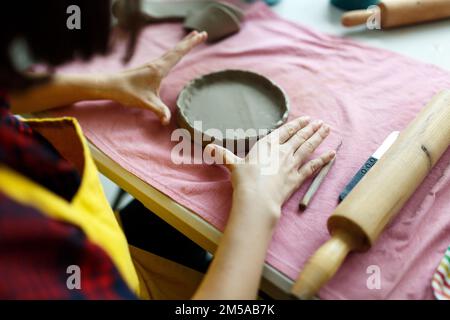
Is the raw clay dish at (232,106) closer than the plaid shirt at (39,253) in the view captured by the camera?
No

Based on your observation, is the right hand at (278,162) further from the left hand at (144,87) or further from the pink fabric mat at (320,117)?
the left hand at (144,87)

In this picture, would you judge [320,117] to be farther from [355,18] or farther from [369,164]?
[355,18]

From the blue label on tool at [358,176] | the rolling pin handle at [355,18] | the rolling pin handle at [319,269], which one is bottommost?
the rolling pin handle at [319,269]

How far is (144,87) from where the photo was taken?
0.81 metres

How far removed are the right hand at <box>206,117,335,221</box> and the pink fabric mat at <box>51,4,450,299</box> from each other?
3 cm

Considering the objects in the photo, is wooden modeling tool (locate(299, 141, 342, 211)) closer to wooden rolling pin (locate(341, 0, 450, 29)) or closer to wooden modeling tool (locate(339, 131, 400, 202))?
wooden modeling tool (locate(339, 131, 400, 202))

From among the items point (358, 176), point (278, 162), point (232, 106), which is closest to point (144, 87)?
point (232, 106)

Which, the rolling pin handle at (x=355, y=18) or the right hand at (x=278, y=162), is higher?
the rolling pin handle at (x=355, y=18)

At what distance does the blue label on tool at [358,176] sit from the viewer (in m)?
0.64

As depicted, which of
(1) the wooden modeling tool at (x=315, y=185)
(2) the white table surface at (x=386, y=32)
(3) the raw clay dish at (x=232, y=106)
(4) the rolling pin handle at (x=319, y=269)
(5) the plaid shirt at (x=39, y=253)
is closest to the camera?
(5) the plaid shirt at (x=39, y=253)

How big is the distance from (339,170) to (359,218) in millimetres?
160

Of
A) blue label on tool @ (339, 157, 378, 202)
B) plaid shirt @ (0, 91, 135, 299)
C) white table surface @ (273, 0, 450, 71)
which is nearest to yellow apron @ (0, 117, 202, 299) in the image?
plaid shirt @ (0, 91, 135, 299)

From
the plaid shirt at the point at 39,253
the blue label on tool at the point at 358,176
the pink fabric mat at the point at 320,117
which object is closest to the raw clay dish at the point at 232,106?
the pink fabric mat at the point at 320,117

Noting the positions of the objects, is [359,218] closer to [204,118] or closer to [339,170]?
[339,170]
